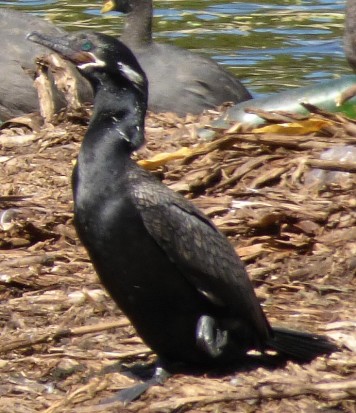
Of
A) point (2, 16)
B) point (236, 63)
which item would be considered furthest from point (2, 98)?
point (236, 63)

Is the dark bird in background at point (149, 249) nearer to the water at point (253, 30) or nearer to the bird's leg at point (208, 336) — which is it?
the bird's leg at point (208, 336)

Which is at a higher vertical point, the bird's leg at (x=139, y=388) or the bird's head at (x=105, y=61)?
the bird's head at (x=105, y=61)

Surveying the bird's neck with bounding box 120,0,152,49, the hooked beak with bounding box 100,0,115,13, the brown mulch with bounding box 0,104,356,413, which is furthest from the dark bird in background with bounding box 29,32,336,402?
the hooked beak with bounding box 100,0,115,13

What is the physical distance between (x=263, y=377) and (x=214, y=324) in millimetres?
282

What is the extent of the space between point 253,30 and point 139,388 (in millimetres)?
9461

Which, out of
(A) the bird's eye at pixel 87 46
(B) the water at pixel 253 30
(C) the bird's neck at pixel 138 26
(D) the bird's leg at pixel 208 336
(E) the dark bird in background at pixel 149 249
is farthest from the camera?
(B) the water at pixel 253 30

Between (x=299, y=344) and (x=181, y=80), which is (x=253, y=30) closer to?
(x=181, y=80)

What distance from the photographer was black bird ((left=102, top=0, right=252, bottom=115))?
34.4 ft

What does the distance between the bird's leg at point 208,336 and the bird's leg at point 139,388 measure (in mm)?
211

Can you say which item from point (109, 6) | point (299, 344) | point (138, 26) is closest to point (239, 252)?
point (299, 344)

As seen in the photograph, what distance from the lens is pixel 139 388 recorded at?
5.01 metres

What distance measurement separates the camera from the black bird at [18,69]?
10523mm

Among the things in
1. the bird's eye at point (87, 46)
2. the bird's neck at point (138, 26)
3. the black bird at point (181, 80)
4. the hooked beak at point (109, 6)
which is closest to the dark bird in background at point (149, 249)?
the bird's eye at point (87, 46)

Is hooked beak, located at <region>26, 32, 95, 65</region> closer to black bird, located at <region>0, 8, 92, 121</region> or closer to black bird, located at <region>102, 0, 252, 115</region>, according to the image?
black bird, located at <region>102, 0, 252, 115</region>
